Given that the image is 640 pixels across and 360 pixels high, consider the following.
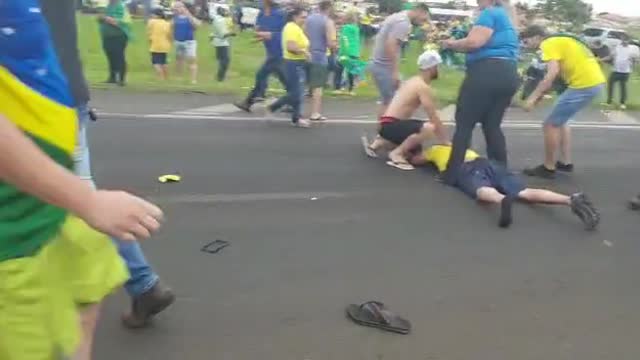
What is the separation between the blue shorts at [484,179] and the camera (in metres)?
5.80

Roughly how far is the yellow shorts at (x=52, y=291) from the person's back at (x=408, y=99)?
17.5 feet

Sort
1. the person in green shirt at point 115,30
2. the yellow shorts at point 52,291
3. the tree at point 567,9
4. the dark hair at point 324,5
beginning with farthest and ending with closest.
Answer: the tree at point 567,9 → the person in green shirt at point 115,30 → the dark hair at point 324,5 → the yellow shorts at point 52,291

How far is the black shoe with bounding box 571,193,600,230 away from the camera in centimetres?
523

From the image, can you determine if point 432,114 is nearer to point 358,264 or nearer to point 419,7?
point 419,7

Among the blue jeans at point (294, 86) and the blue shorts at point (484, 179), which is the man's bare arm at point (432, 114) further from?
the blue jeans at point (294, 86)

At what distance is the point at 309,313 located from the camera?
3.69 m

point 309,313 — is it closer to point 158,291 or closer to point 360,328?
point 360,328

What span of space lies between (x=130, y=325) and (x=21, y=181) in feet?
7.06

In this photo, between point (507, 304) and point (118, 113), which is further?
point (118, 113)

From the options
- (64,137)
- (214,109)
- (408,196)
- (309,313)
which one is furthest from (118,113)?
(64,137)

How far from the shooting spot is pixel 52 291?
4.98 ft

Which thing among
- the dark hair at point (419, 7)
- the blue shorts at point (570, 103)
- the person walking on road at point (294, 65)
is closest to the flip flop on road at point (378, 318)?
the blue shorts at point (570, 103)

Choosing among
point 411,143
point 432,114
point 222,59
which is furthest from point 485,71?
point 222,59

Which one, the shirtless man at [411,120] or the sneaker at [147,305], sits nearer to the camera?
the sneaker at [147,305]
